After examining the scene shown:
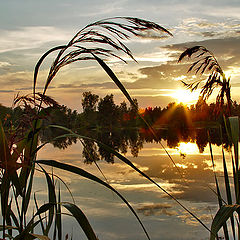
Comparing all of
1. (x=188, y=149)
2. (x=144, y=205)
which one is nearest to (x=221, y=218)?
(x=144, y=205)

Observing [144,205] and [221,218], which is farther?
[144,205]

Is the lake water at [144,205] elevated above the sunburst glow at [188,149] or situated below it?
above

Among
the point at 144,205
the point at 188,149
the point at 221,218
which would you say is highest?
the point at 221,218

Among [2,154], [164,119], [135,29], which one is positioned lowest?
[164,119]

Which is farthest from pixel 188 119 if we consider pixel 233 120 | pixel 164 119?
pixel 233 120

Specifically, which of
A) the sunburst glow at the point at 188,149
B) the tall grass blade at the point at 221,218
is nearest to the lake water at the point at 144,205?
the tall grass blade at the point at 221,218

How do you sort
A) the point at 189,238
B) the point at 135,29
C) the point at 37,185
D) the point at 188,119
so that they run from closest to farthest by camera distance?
1. the point at 135,29
2. the point at 189,238
3. the point at 37,185
4. the point at 188,119

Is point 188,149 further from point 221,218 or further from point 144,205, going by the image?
point 221,218

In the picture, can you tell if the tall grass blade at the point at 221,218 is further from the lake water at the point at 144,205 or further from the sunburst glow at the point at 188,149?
the sunburst glow at the point at 188,149

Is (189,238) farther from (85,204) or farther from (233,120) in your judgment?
(233,120)

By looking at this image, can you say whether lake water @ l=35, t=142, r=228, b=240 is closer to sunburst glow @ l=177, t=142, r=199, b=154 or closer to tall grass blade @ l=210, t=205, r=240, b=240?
tall grass blade @ l=210, t=205, r=240, b=240

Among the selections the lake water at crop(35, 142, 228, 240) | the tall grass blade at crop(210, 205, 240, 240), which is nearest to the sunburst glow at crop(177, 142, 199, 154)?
the lake water at crop(35, 142, 228, 240)

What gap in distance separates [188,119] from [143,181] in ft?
138

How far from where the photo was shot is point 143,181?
882cm
